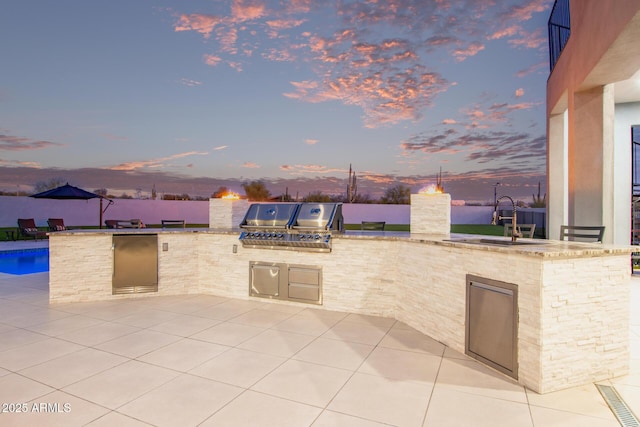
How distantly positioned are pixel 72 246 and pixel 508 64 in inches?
520

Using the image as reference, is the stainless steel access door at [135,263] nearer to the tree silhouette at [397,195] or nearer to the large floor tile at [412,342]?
the large floor tile at [412,342]

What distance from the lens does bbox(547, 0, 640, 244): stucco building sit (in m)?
4.55

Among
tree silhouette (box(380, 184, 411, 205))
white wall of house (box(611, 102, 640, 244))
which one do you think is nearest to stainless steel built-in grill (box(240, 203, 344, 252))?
white wall of house (box(611, 102, 640, 244))

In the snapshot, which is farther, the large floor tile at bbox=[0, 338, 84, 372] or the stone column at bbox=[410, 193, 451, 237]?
the stone column at bbox=[410, 193, 451, 237]

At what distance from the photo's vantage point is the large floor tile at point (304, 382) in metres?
2.32

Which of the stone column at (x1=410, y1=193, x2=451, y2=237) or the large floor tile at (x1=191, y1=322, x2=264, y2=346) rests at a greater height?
the stone column at (x1=410, y1=193, x2=451, y2=237)

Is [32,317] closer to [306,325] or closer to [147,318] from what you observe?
[147,318]

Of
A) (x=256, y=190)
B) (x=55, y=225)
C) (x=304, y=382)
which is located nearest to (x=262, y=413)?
(x=304, y=382)

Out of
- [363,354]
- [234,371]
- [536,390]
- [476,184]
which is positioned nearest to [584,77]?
[536,390]

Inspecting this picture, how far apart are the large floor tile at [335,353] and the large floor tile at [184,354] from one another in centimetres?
83

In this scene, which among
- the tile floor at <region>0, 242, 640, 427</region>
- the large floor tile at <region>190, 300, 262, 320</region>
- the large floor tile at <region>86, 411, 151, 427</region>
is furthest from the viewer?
the large floor tile at <region>190, 300, 262, 320</region>

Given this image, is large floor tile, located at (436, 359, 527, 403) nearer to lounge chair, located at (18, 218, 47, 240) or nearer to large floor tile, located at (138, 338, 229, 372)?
large floor tile, located at (138, 338, 229, 372)

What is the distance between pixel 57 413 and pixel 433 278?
10.8 ft

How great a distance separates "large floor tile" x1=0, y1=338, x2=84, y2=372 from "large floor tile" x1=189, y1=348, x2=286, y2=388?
55.6 inches
